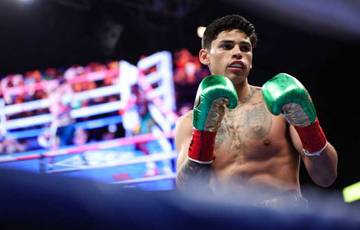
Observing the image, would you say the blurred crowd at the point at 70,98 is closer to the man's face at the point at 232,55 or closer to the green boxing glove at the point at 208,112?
the man's face at the point at 232,55

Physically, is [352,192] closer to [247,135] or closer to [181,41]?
[181,41]

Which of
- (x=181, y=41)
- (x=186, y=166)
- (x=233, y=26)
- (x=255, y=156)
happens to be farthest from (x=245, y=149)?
(x=181, y=41)

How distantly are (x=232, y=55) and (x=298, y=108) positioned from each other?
1.41 ft

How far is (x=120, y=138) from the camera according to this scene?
7.02m

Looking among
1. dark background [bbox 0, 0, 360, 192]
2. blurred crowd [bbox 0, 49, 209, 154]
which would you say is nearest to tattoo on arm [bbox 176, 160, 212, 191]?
dark background [bbox 0, 0, 360, 192]

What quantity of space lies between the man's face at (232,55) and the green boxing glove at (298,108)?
10.8 inches

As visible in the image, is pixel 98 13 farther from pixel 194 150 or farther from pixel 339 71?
pixel 194 150

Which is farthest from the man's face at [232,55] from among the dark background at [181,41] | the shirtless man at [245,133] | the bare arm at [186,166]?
the dark background at [181,41]

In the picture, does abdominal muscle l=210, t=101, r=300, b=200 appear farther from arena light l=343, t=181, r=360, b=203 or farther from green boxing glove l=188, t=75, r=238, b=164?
arena light l=343, t=181, r=360, b=203

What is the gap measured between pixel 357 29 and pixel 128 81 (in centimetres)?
281

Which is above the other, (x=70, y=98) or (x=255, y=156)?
(x=70, y=98)

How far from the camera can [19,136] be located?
7.36m

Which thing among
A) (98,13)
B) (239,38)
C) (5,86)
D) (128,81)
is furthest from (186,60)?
(239,38)

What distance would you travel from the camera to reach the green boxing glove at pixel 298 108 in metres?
1.97
